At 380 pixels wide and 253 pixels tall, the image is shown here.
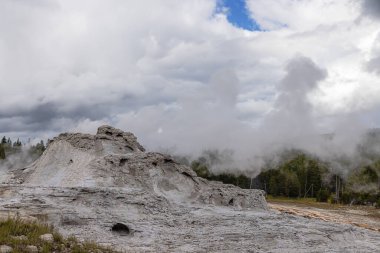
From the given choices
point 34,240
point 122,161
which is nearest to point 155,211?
point 122,161

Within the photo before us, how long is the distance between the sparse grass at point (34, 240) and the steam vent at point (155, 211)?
145 cm

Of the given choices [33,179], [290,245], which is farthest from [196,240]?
[33,179]

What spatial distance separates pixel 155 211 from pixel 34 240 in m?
6.36

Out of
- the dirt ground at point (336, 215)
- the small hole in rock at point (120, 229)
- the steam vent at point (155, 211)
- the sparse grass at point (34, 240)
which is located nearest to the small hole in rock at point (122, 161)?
the steam vent at point (155, 211)

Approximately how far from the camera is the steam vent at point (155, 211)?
49.9 ft

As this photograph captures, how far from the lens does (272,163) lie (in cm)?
10075

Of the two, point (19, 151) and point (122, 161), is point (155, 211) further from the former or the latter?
point (19, 151)

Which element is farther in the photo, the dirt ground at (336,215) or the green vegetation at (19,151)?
the green vegetation at (19,151)

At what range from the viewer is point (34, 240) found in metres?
11.8

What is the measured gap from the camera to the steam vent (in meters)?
15.2

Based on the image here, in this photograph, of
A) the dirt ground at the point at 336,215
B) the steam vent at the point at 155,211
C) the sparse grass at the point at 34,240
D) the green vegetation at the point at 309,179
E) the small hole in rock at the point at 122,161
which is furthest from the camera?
the green vegetation at the point at 309,179

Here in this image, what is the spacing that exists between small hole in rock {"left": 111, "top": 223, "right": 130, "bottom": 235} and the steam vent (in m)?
0.04

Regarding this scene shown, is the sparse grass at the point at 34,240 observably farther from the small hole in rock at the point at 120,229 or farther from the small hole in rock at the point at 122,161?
the small hole in rock at the point at 122,161

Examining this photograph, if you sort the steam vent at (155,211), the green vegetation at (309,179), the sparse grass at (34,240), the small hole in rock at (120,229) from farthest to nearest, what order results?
the green vegetation at (309,179) → the small hole in rock at (120,229) → the steam vent at (155,211) → the sparse grass at (34,240)
